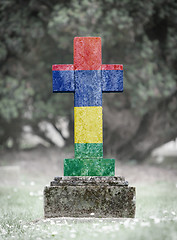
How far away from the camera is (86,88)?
4.43 meters

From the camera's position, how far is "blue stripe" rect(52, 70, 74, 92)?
4.45 m

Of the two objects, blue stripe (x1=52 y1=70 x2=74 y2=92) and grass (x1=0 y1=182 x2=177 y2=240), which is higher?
blue stripe (x1=52 y1=70 x2=74 y2=92)

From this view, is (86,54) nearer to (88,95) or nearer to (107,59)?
(88,95)

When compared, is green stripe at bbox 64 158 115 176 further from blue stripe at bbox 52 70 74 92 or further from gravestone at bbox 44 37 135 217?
blue stripe at bbox 52 70 74 92

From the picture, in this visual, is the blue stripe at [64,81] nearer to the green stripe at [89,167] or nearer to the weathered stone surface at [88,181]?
the green stripe at [89,167]

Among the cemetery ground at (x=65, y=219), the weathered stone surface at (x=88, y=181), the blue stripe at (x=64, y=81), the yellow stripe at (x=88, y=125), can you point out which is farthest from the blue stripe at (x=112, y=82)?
the cemetery ground at (x=65, y=219)

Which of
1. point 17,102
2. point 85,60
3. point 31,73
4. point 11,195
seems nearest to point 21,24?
point 31,73

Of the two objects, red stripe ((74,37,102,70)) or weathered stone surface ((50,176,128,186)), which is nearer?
weathered stone surface ((50,176,128,186))

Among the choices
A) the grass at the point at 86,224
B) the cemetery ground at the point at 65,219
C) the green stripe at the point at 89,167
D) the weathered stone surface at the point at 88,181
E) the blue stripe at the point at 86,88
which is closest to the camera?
the grass at the point at 86,224

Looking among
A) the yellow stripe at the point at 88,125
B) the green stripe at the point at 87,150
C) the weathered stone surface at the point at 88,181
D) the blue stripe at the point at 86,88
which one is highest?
the blue stripe at the point at 86,88

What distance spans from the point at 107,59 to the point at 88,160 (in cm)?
599

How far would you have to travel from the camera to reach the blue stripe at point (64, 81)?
4.45 meters

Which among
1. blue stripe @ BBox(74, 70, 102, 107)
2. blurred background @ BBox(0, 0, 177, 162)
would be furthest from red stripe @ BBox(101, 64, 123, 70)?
blurred background @ BBox(0, 0, 177, 162)

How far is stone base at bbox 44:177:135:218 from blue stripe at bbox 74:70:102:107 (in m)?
1.11
